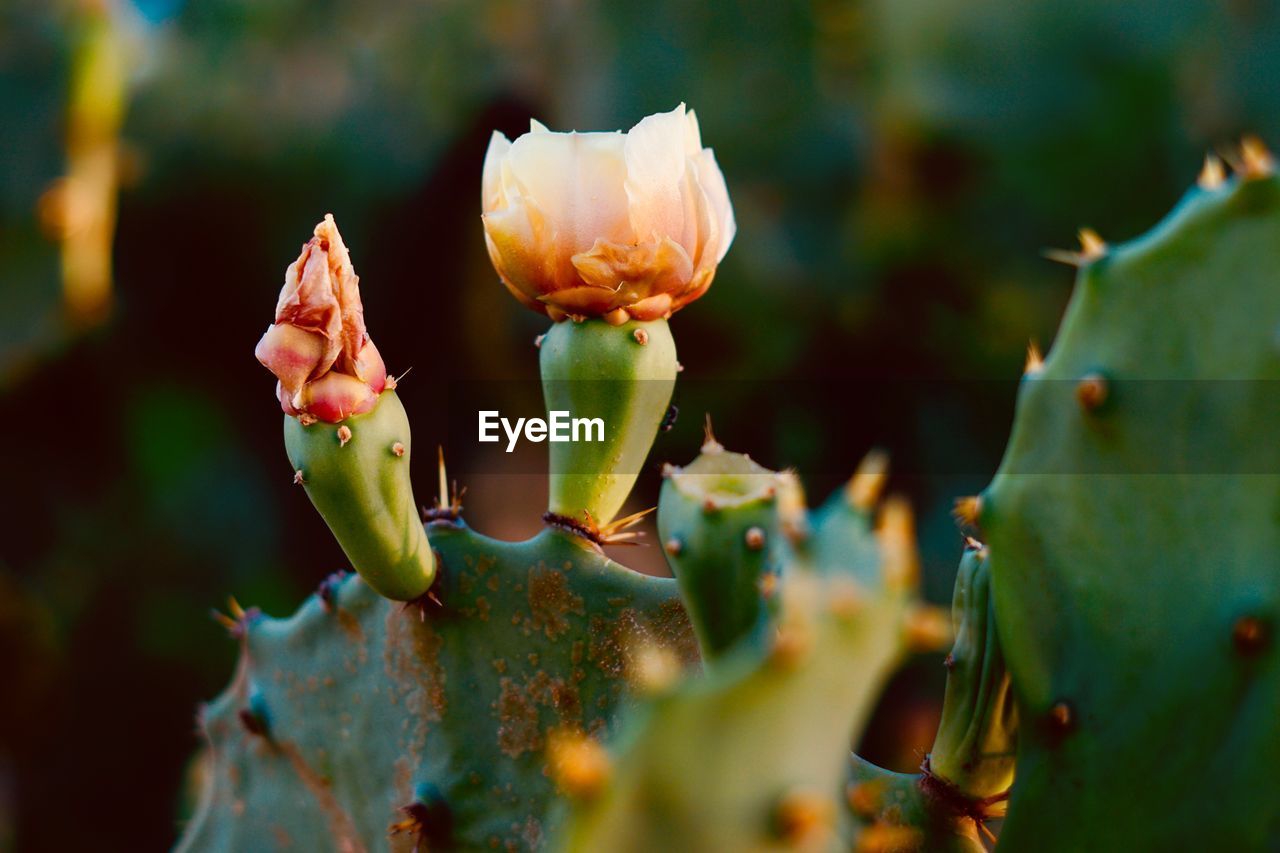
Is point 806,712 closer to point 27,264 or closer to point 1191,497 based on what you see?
point 1191,497

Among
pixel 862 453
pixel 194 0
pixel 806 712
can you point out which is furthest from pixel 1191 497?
pixel 194 0

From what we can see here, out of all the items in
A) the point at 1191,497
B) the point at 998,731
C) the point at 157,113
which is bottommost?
the point at 157,113

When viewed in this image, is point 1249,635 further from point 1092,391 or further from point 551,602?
point 551,602

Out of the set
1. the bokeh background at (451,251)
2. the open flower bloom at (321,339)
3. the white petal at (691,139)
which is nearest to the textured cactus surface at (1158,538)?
the white petal at (691,139)

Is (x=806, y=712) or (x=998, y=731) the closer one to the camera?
(x=806, y=712)

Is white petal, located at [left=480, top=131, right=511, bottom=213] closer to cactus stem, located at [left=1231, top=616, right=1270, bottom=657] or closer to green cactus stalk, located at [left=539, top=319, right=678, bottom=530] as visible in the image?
green cactus stalk, located at [left=539, top=319, right=678, bottom=530]

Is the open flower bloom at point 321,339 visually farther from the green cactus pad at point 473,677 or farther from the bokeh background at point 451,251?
the bokeh background at point 451,251

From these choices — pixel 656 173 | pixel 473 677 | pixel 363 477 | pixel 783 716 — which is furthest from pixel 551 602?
pixel 783 716
